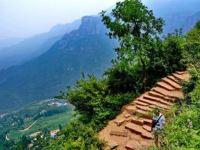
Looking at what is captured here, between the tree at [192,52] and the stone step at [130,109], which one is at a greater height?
the tree at [192,52]

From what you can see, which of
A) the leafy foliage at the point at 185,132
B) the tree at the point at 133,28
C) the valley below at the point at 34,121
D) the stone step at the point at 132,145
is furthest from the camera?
the valley below at the point at 34,121

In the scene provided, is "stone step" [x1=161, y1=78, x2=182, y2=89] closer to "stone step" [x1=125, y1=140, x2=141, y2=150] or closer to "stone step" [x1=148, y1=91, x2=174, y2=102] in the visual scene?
"stone step" [x1=148, y1=91, x2=174, y2=102]

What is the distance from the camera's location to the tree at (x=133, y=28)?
64.8ft

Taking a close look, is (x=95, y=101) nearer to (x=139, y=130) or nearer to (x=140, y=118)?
(x=140, y=118)

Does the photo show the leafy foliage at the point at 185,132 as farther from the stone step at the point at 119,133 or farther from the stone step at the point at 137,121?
the stone step at the point at 119,133

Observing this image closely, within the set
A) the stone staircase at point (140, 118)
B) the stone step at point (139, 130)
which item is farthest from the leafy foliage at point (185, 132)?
the stone step at point (139, 130)

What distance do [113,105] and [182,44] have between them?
4810mm

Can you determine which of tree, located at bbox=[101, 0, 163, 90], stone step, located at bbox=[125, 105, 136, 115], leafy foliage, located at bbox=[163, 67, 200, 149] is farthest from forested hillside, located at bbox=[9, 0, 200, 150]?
leafy foliage, located at bbox=[163, 67, 200, 149]

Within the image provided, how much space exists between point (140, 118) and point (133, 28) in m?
5.93

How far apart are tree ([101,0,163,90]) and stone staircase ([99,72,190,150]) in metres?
2.07

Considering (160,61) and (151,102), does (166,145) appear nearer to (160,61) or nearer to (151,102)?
(151,102)

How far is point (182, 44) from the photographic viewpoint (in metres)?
20.2

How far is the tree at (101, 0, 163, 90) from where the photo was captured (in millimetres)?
19750

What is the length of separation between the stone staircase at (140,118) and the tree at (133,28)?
6.79 ft
